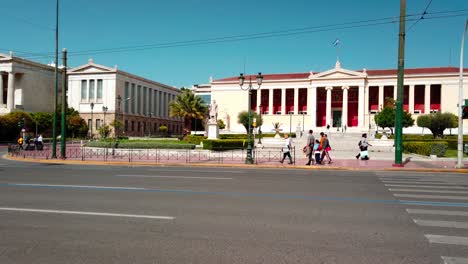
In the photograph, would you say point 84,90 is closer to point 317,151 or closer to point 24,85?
point 24,85

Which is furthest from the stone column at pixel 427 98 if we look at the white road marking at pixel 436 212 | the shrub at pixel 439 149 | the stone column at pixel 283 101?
the white road marking at pixel 436 212

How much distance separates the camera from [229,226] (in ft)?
19.7

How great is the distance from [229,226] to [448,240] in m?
3.37

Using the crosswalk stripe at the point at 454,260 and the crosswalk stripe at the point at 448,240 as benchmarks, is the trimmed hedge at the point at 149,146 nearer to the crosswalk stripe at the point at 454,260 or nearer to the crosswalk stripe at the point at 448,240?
the crosswalk stripe at the point at 448,240

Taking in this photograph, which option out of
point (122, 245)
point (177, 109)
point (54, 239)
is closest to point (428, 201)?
point (122, 245)

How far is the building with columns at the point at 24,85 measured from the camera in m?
67.1

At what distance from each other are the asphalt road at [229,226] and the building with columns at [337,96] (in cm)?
5991

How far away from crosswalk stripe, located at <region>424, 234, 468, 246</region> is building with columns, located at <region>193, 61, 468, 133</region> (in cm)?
6230

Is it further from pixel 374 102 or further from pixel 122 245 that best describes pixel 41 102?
pixel 122 245

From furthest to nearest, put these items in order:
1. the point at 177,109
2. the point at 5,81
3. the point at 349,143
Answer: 1. the point at 5,81
2. the point at 177,109
3. the point at 349,143

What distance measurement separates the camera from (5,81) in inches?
2803

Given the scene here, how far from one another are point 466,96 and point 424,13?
5982 centimetres

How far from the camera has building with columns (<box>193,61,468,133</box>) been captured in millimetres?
66812

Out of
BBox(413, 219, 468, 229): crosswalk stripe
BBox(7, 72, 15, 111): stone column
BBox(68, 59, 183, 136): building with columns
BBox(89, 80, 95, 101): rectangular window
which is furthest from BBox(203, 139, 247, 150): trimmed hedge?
BBox(7, 72, 15, 111): stone column
